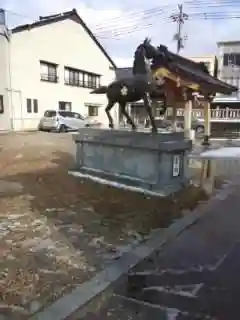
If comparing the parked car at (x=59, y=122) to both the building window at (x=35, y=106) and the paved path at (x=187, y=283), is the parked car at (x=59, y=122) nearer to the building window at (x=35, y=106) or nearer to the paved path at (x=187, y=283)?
the building window at (x=35, y=106)

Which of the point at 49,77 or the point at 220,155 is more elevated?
the point at 49,77

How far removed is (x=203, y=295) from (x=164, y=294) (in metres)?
0.39

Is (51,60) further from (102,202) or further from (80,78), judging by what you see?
(102,202)

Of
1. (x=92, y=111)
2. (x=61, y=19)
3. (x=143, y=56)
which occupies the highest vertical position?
(x=61, y=19)

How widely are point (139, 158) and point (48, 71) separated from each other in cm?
2227

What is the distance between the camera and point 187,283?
12.0 ft

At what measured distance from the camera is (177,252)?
447 centimetres

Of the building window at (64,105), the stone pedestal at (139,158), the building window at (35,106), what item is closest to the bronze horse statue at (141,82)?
the stone pedestal at (139,158)

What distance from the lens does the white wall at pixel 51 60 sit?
25.0 m

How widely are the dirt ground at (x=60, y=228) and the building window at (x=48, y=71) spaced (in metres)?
19.6

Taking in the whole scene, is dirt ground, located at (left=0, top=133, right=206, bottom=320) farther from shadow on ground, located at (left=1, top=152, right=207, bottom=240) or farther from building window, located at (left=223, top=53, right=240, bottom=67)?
building window, located at (left=223, top=53, right=240, bottom=67)

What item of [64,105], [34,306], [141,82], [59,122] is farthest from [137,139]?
[64,105]

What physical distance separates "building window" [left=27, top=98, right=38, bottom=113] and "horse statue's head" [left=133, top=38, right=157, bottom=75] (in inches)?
755

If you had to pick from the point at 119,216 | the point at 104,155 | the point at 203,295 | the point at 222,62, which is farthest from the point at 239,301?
the point at 222,62
